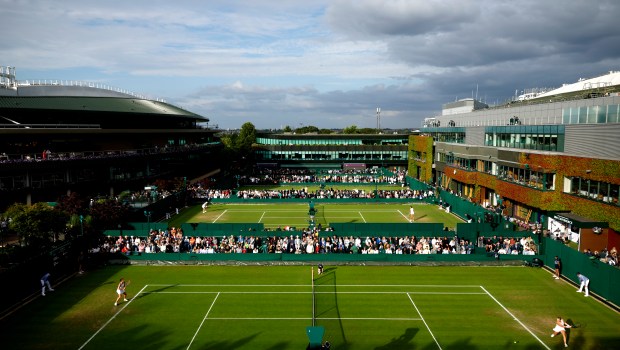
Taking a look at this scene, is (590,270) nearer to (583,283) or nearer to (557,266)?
(583,283)

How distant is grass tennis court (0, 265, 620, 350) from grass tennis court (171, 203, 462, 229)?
17.0 m

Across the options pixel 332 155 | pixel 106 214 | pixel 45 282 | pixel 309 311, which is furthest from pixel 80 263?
pixel 332 155

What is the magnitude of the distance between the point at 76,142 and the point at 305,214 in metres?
33.1

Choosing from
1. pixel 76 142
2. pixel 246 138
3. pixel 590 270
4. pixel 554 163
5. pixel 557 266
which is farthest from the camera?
pixel 246 138

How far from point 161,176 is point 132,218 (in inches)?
1219

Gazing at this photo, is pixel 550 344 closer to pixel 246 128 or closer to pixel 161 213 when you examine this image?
pixel 161 213

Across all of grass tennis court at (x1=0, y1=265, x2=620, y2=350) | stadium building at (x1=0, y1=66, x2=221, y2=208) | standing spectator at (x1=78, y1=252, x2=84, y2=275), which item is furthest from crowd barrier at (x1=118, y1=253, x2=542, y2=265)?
stadium building at (x1=0, y1=66, x2=221, y2=208)

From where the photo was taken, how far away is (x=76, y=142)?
6109 cm

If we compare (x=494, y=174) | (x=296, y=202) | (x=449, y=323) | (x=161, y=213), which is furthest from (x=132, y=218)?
(x=494, y=174)

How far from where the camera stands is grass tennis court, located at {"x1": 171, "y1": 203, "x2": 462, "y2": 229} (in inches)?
1909

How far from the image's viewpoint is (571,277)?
27453mm

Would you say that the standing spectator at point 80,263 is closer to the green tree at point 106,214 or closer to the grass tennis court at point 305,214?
the green tree at point 106,214

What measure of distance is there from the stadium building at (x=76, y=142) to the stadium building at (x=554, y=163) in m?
45.8

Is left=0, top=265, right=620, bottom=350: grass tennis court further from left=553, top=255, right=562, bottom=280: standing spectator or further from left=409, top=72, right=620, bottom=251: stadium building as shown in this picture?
left=409, top=72, right=620, bottom=251: stadium building
